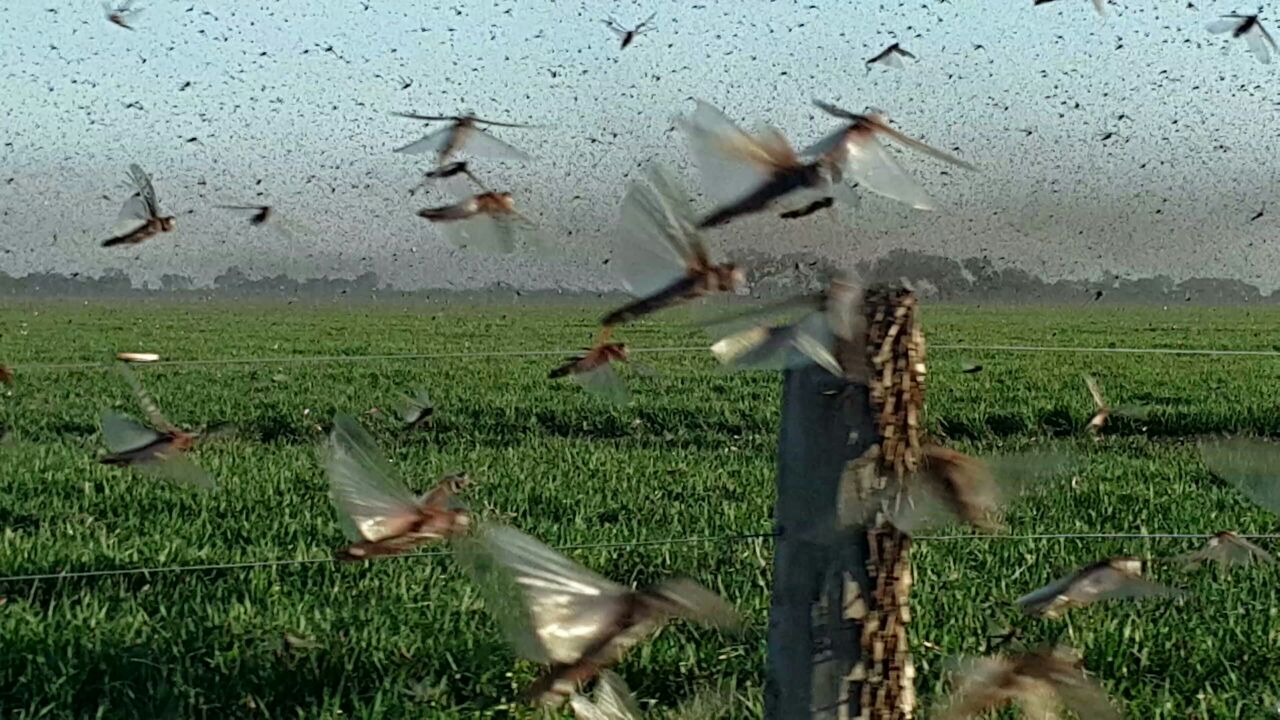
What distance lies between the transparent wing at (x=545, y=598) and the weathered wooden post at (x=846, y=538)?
0.30m

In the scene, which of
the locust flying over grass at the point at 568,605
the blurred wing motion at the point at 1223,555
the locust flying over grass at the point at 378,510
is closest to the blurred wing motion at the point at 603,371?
the locust flying over grass at the point at 378,510

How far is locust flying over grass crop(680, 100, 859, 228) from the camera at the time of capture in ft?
4.40

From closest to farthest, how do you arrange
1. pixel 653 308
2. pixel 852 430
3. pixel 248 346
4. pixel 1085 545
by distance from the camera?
pixel 653 308
pixel 852 430
pixel 1085 545
pixel 248 346

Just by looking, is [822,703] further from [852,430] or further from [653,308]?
[653,308]

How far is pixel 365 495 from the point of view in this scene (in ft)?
5.08

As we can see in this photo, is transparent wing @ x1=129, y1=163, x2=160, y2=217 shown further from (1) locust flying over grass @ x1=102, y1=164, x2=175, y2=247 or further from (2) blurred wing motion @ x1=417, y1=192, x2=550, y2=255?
(2) blurred wing motion @ x1=417, y1=192, x2=550, y2=255

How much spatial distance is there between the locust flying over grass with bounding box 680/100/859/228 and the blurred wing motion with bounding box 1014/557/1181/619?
81 centimetres

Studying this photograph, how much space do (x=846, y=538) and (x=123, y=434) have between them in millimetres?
1503

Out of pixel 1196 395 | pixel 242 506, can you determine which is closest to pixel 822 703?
pixel 242 506

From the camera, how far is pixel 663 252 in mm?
1364

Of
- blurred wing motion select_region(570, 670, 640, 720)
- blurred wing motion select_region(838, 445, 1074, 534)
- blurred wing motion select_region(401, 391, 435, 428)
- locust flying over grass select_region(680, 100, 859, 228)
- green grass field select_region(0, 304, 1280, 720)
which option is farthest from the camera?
blurred wing motion select_region(401, 391, 435, 428)

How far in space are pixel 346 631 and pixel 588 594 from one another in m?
1.91

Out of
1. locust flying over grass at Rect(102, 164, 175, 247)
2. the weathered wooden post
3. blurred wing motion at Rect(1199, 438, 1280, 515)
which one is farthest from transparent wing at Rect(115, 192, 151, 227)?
blurred wing motion at Rect(1199, 438, 1280, 515)

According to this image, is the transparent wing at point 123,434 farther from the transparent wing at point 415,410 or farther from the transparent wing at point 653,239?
the transparent wing at point 415,410
